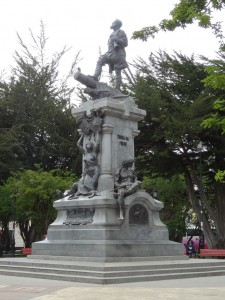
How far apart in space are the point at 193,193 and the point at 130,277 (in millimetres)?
21024

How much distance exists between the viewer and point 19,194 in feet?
107

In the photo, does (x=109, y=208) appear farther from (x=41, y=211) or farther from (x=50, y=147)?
(x=50, y=147)

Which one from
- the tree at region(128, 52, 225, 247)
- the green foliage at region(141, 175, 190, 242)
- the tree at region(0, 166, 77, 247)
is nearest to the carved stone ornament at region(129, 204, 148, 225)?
the tree at region(128, 52, 225, 247)

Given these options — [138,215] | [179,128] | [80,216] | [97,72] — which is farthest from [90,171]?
[179,128]

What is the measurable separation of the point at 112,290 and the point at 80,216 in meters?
6.53

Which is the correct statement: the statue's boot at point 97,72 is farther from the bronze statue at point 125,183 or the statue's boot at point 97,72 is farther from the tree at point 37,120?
the tree at point 37,120

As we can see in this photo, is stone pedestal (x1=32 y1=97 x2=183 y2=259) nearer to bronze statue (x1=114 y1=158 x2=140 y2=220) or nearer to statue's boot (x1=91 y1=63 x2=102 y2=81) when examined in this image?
bronze statue (x1=114 y1=158 x2=140 y2=220)

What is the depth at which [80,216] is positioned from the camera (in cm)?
1745

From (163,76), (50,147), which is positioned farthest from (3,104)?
(163,76)

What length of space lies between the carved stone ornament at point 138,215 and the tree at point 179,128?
1146cm

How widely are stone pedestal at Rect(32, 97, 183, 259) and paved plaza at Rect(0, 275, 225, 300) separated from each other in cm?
307

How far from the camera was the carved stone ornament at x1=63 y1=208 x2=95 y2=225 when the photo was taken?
17.1 metres

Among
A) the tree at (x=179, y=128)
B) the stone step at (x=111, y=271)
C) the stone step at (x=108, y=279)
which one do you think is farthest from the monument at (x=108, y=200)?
the tree at (x=179, y=128)

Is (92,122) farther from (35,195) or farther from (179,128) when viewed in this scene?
(35,195)
